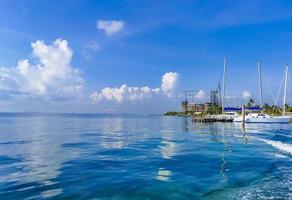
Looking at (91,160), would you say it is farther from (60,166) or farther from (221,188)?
(221,188)

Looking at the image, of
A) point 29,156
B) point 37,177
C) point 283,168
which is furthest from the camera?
point 29,156

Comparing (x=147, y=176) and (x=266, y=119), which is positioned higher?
(x=266, y=119)

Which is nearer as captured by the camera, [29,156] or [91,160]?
[91,160]

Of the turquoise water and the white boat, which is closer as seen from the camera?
the turquoise water

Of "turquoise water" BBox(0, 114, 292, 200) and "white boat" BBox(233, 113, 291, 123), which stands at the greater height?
"white boat" BBox(233, 113, 291, 123)

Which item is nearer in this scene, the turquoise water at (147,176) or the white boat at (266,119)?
the turquoise water at (147,176)

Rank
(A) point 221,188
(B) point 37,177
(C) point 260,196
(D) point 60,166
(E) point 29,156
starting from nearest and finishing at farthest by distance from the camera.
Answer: (C) point 260,196 < (A) point 221,188 < (B) point 37,177 < (D) point 60,166 < (E) point 29,156

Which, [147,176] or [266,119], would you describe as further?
[266,119]

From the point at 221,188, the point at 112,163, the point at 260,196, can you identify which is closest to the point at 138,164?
the point at 112,163

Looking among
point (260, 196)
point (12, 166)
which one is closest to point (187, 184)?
point (260, 196)

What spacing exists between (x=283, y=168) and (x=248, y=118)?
83.1m

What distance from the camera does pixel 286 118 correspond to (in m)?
99.9

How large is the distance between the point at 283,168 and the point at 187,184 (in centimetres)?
801

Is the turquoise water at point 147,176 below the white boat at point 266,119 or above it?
below
